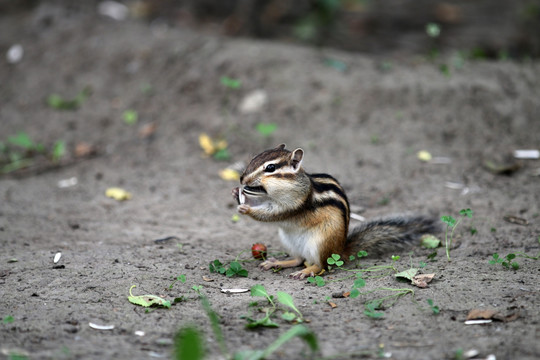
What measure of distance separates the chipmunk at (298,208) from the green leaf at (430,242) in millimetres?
332

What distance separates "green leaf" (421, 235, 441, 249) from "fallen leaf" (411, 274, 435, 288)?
68 centimetres

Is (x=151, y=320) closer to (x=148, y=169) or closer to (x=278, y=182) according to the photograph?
(x=278, y=182)

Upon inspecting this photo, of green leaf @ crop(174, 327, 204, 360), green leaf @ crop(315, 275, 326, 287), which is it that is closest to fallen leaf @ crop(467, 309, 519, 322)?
green leaf @ crop(315, 275, 326, 287)

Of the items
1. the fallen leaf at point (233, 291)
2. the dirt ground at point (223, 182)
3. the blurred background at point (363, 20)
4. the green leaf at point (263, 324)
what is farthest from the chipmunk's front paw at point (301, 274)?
the blurred background at point (363, 20)

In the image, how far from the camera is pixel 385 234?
437 cm

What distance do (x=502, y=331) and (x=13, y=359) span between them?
7.71 ft

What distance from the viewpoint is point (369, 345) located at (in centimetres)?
299

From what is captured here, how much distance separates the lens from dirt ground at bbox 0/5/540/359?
3186 millimetres

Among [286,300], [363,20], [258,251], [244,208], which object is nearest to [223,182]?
[258,251]

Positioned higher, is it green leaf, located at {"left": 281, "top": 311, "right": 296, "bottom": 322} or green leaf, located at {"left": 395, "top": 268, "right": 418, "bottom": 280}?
green leaf, located at {"left": 395, "top": 268, "right": 418, "bottom": 280}

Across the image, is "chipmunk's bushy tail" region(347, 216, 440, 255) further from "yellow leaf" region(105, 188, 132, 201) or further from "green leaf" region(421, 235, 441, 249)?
"yellow leaf" region(105, 188, 132, 201)

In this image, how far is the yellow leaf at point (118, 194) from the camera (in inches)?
223

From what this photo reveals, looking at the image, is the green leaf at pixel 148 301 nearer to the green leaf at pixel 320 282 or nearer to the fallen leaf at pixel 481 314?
the green leaf at pixel 320 282

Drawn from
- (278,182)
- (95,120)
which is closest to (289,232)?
(278,182)
